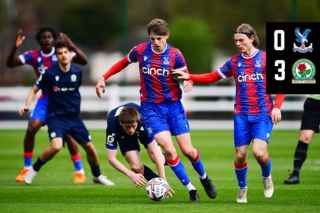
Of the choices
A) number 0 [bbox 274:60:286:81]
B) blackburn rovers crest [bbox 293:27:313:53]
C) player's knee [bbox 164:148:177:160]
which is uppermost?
blackburn rovers crest [bbox 293:27:313:53]

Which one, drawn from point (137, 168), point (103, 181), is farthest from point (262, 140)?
point (103, 181)

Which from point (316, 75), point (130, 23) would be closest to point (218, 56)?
point (130, 23)

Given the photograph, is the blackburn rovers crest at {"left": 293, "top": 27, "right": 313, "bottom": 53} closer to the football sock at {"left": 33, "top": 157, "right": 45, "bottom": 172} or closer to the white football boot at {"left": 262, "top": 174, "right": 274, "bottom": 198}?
the white football boot at {"left": 262, "top": 174, "right": 274, "bottom": 198}

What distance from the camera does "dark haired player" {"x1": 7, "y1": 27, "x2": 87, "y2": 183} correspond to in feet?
28.3

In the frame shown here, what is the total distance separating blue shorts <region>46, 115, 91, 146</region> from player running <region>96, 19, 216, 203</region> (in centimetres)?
169

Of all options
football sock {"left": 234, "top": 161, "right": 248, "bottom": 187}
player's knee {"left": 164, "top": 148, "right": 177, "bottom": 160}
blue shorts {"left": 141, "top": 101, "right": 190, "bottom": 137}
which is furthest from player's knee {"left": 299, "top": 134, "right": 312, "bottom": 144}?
player's knee {"left": 164, "top": 148, "right": 177, "bottom": 160}

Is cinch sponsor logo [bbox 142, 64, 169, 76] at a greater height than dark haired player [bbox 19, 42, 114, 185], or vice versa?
cinch sponsor logo [bbox 142, 64, 169, 76]

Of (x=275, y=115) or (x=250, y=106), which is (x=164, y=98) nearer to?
(x=250, y=106)

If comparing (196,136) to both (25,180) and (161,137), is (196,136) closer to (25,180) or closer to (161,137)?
(25,180)

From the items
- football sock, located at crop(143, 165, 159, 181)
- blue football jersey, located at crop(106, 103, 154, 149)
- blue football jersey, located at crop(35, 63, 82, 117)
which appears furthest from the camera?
blue football jersey, located at crop(35, 63, 82, 117)

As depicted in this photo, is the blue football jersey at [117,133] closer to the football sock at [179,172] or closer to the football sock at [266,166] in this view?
the football sock at [179,172]

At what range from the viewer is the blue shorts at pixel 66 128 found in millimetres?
7988

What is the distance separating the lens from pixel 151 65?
6.66 m

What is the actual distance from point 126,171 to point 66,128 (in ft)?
6.78
